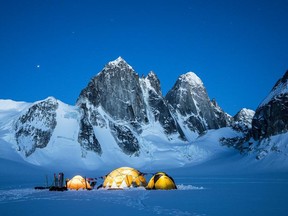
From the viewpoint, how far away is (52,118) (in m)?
138

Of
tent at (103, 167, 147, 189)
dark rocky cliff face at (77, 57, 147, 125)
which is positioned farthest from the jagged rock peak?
tent at (103, 167, 147, 189)

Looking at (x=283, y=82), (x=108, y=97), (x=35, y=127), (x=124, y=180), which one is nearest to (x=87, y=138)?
(x=35, y=127)

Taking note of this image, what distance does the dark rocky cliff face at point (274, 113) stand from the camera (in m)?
127

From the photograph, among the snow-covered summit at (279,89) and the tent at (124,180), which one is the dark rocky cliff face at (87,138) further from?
the tent at (124,180)

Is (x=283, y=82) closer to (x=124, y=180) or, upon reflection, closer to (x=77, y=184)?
(x=124, y=180)

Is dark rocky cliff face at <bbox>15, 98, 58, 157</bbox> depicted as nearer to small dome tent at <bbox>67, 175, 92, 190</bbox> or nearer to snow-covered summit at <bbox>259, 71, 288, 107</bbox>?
small dome tent at <bbox>67, 175, 92, 190</bbox>

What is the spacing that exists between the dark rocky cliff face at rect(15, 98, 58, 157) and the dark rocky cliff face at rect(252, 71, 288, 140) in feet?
283

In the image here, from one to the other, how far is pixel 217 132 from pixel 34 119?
10510 cm

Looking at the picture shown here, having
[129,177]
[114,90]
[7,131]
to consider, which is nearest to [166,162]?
[114,90]

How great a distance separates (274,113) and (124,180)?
10967 centimetres

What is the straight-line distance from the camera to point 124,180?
36.2 metres

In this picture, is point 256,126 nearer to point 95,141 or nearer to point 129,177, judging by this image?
point 95,141

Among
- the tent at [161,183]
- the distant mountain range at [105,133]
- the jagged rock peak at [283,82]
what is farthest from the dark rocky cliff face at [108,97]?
the tent at [161,183]

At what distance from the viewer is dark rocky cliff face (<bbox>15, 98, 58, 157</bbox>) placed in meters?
123
